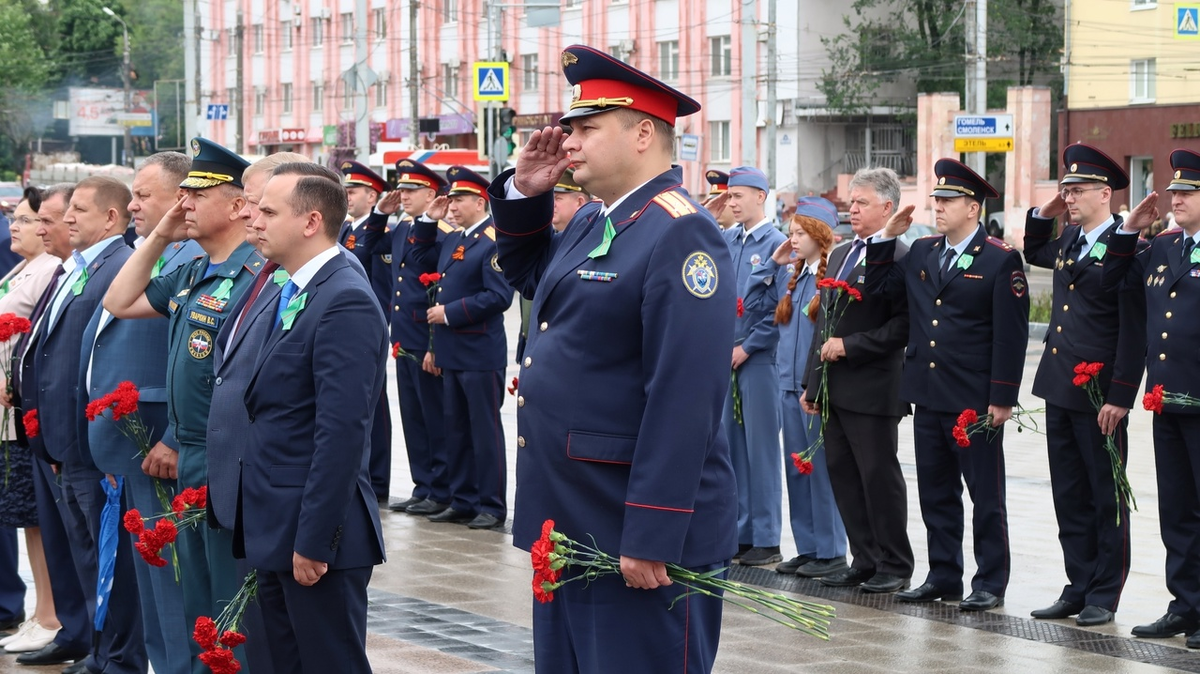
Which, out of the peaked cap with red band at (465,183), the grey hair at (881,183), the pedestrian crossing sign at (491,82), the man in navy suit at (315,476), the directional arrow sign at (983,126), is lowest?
the man in navy suit at (315,476)

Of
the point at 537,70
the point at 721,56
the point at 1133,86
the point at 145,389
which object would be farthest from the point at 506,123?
the point at 537,70

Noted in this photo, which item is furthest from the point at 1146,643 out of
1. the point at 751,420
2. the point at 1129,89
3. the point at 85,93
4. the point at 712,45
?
the point at 85,93

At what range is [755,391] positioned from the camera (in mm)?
10016

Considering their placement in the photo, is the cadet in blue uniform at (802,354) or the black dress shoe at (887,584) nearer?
the black dress shoe at (887,584)

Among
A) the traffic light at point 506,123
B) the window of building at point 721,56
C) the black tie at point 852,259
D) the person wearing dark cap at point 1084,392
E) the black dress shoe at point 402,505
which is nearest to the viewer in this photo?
the person wearing dark cap at point 1084,392

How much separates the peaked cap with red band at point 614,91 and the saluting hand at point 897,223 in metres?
4.29

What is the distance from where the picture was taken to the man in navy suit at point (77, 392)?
692 centimetres

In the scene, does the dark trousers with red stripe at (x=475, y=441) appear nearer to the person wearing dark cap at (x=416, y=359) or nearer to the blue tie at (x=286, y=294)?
the person wearing dark cap at (x=416, y=359)

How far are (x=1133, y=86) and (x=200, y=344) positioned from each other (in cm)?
4409

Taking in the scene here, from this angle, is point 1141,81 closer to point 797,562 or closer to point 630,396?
point 797,562

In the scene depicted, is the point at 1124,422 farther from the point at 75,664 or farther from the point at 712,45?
the point at 712,45

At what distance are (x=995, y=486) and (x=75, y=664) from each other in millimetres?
4747

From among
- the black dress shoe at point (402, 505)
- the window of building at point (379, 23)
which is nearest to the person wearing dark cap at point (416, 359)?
the black dress shoe at point (402, 505)

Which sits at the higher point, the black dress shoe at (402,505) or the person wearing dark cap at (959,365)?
the person wearing dark cap at (959,365)
